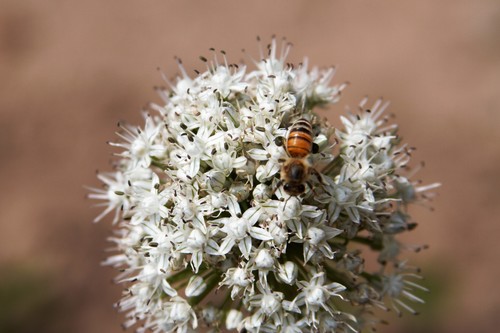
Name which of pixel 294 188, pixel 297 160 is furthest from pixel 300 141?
pixel 294 188

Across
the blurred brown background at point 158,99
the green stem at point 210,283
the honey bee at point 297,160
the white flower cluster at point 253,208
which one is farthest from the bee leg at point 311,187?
the blurred brown background at point 158,99

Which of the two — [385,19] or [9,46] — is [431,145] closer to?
[385,19]

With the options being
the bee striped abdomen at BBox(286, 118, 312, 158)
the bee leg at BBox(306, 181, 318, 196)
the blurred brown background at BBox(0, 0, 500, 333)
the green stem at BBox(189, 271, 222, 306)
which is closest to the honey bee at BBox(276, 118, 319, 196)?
the bee striped abdomen at BBox(286, 118, 312, 158)

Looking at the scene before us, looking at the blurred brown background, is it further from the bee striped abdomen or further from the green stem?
the bee striped abdomen

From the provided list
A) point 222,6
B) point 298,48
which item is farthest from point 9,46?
point 298,48

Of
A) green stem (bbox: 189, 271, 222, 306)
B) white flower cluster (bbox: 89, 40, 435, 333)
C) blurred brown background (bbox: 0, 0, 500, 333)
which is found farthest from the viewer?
blurred brown background (bbox: 0, 0, 500, 333)
